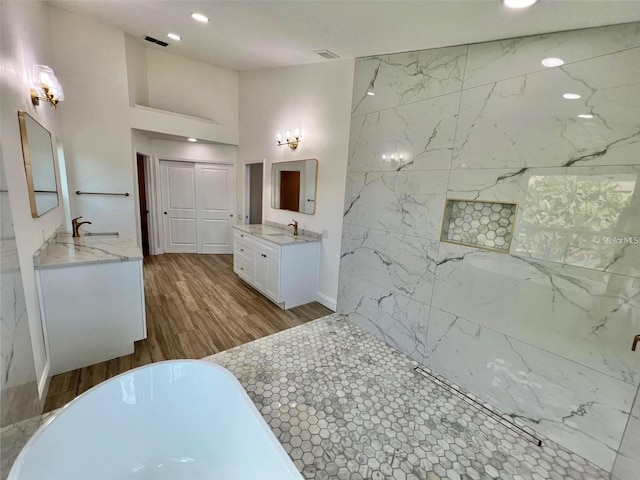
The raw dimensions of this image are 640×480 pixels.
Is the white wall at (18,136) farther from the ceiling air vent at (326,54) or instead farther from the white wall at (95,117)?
the ceiling air vent at (326,54)

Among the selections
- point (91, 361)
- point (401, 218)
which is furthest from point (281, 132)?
point (91, 361)

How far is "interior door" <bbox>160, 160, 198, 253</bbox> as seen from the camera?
5.27 meters

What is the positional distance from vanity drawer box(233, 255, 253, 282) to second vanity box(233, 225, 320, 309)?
0.10 feet

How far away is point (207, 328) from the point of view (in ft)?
9.19

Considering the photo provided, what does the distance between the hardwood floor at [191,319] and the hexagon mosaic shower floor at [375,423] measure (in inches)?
12.4

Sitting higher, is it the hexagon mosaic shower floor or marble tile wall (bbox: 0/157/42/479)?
marble tile wall (bbox: 0/157/42/479)

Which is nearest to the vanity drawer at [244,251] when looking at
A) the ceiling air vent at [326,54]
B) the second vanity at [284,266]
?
the second vanity at [284,266]

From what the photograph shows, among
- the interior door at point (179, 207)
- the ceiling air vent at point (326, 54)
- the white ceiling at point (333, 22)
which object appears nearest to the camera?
the white ceiling at point (333, 22)

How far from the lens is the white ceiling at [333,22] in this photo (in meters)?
1.47

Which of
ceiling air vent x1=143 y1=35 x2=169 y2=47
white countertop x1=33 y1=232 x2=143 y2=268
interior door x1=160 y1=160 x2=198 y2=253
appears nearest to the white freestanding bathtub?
white countertop x1=33 y1=232 x2=143 y2=268

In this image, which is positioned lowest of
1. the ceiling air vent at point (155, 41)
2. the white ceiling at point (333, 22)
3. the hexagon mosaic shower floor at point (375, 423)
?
the hexagon mosaic shower floor at point (375, 423)

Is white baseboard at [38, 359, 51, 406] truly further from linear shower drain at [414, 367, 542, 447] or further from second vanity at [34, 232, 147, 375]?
linear shower drain at [414, 367, 542, 447]

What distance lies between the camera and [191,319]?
2953mm

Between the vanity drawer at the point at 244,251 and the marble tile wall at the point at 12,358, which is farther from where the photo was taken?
the vanity drawer at the point at 244,251
